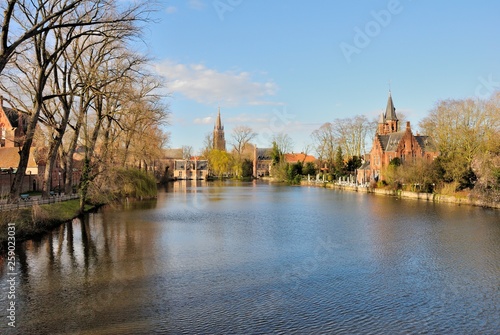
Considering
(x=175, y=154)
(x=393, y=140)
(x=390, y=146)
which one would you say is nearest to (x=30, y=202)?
(x=390, y=146)

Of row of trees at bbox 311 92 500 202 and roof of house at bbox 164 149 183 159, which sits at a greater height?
roof of house at bbox 164 149 183 159

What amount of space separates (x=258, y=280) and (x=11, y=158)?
32335mm

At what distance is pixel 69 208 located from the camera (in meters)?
22.5

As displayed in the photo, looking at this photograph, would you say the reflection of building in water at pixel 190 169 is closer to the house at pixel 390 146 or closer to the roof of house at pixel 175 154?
the roof of house at pixel 175 154

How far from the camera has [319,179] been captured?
226 ft

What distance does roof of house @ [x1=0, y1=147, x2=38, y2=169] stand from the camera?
113 feet

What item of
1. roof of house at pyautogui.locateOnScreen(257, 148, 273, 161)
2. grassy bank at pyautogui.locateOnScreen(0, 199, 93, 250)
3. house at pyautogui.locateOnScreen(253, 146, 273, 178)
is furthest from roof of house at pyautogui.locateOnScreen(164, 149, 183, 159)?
grassy bank at pyautogui.locateOnScreen(0, 199, 93, 250)

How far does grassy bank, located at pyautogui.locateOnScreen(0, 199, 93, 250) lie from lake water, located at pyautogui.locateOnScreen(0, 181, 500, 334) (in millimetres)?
609

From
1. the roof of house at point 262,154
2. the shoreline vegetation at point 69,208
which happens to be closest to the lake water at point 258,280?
the shoreline vegetation at point 69,208

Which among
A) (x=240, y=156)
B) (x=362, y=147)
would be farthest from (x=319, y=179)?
(x=240, y=156)

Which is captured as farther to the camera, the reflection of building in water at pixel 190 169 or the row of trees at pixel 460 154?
the reflection of building in water at pixel 190 169

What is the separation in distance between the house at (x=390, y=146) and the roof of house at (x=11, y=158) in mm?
34893

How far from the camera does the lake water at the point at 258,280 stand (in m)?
8.02

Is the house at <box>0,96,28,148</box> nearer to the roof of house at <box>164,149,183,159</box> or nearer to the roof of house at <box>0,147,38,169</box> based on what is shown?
the roof of house at <box>0,147,38,169</box>
